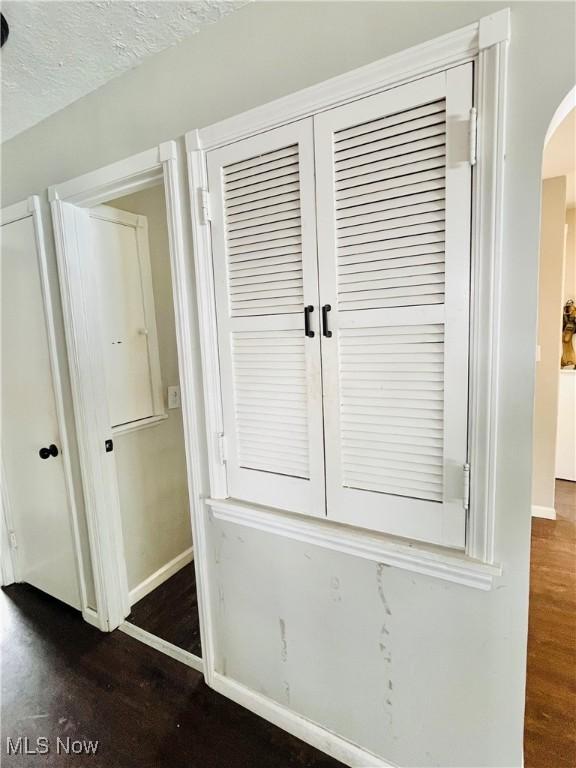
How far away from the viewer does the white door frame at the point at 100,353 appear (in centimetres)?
133

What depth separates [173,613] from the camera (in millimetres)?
2000

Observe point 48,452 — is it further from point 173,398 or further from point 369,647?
point 369,647

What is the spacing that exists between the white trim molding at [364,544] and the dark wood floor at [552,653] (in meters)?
0.86

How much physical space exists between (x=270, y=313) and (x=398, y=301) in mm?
404

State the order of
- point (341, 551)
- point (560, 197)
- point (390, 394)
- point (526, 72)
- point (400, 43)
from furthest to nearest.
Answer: point (560, 197) < point (341, 551) < point (390, 394) < point (400, 43) < point (526, 72)

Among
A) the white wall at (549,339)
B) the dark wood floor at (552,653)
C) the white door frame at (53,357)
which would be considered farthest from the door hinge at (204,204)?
the white wall at (549,339)

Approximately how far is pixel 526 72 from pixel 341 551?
1.31 metres

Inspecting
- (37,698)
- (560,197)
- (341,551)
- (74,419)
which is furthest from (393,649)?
(560,197)

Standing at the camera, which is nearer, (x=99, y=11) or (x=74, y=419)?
(x=99, y=11)

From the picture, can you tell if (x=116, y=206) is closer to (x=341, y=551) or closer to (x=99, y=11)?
(x=99, y=11)

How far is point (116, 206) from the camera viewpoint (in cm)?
211

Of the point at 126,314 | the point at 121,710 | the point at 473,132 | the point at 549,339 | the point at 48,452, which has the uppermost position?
the point at 473,132

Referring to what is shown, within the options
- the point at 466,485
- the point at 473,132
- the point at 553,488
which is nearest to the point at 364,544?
the point at 466,485

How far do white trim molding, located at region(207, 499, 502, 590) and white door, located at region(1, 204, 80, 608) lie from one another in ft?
3.62
